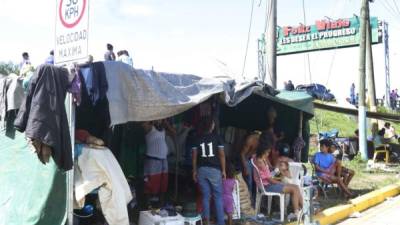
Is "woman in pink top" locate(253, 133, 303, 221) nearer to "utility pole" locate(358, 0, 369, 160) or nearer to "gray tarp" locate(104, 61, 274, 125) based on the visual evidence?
"gray tarp" locate(104, 61, 274, 125)

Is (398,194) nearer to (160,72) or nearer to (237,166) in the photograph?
(237,166)

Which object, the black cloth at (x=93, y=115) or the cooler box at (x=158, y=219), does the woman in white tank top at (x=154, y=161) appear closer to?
the black cloth at (x=93, y=115)

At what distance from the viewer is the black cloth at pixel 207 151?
743 centimetres

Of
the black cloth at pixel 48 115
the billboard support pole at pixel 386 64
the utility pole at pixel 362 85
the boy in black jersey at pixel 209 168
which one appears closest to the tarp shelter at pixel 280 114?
the boy in black jersey at pixel 209 168

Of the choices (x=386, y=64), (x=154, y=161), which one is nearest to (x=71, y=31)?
(x=154, y=161)

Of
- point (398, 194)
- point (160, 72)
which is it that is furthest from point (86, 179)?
point (398, 194)

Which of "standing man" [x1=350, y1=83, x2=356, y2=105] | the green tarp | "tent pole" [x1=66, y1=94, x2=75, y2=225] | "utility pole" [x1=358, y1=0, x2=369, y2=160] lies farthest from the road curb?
"standing man" [x1=350, y1=83, x2=356, y2=105]

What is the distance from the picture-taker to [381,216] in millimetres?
9477

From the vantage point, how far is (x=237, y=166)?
9.13 metres

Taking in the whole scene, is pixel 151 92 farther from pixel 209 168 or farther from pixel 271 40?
pixel 271 40

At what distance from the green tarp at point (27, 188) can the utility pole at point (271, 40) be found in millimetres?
5672

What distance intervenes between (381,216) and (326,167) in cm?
160

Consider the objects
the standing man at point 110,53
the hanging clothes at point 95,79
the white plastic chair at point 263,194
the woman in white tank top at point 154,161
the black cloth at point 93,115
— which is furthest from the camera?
the standing man at point 110,53

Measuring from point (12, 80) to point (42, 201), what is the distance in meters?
1.76
